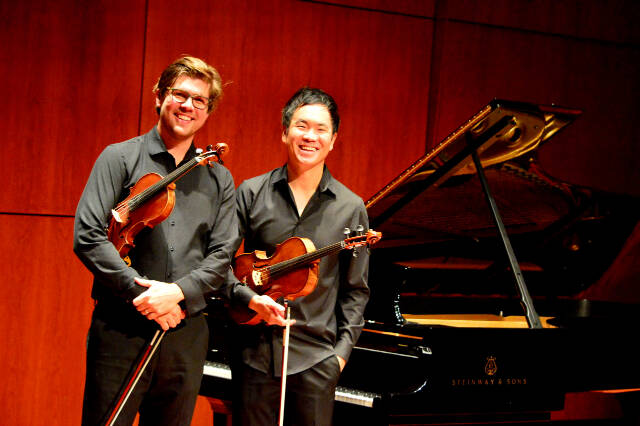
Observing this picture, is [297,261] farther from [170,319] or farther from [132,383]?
[132,383]

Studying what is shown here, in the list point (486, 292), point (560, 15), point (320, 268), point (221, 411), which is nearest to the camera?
point (320, 268)

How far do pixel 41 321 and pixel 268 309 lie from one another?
2.32 meters

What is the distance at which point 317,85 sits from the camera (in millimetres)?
4113

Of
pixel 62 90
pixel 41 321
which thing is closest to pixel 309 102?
pixel 62 90

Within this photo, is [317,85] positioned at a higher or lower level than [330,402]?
higher

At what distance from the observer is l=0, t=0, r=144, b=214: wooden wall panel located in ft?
11.8

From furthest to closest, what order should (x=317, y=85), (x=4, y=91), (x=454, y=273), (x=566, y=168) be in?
(x=566, y=168), (x=317, y=85), (x=4, y=91), (x=454, y=273)

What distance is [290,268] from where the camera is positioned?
6.23ft

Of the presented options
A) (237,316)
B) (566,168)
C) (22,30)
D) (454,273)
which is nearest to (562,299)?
(454,273)

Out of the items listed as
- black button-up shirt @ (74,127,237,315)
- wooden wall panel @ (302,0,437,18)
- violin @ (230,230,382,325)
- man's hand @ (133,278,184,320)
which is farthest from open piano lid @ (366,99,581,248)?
wooden wall panel @ (302,0,437,18)

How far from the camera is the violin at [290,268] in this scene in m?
1.90

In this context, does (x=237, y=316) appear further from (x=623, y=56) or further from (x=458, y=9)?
(x=623, y=56)

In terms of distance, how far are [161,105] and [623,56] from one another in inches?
151

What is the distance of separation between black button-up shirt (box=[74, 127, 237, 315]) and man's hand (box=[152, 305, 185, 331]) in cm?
4
